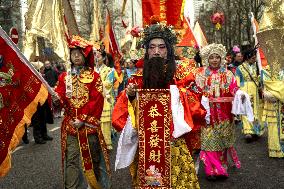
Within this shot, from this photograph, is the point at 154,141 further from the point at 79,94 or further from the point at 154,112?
the point at 79,94

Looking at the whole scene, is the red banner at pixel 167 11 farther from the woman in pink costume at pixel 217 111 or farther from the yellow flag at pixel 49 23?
the yellow flag at pixel 49 23

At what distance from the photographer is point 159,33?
4.43 m

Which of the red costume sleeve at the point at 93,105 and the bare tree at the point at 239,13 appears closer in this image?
the red costume sleeve at the point at 93,105

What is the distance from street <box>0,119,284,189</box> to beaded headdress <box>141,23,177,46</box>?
98.3 inches

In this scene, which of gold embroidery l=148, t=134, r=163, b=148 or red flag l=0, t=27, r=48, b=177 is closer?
gold embroidery l=148, t=134, r=163, b=148

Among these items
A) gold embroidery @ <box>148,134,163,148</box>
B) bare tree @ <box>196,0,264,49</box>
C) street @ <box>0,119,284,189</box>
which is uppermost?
bare tree @ <box>196,0,264,49</box>

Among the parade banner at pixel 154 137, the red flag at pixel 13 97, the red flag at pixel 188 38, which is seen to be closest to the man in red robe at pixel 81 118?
the red flag at pixel 13 97

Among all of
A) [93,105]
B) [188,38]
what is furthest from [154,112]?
[188,38]

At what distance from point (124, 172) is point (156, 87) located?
302 cm

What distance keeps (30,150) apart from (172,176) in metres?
5.59

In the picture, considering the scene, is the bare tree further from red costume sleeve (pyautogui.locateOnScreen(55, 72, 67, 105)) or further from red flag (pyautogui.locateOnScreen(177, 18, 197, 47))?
red costume sleeve (pyautogui.locateOnScreen(55, 72, 67, 105))

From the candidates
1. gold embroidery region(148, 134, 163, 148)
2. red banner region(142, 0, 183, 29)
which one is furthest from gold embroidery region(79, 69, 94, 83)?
gold embroidery region(148, 134, 163, 148)

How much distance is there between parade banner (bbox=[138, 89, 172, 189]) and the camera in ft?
14.3

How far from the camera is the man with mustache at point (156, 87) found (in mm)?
4316
